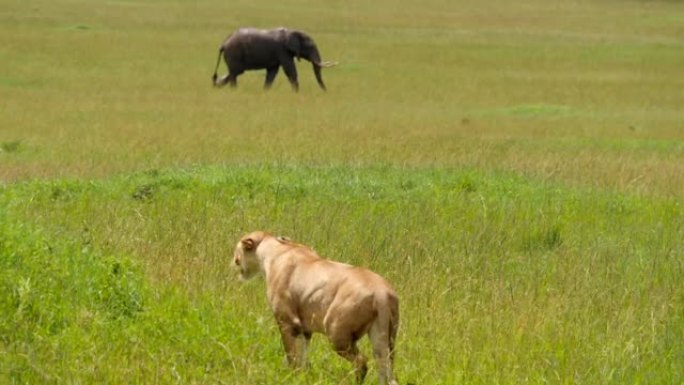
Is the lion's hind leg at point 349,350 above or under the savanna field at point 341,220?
above

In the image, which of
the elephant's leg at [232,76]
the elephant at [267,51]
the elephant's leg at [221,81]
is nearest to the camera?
the elephant's leg at [221,81]

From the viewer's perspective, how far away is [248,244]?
23.0 feet

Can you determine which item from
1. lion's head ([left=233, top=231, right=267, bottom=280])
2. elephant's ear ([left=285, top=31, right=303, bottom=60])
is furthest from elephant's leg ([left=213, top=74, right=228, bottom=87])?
lion's head ([left=233, top=231, right=267, bottom=280])

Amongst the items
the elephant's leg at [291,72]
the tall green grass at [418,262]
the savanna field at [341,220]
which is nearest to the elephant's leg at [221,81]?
the savanna field at [341,220]

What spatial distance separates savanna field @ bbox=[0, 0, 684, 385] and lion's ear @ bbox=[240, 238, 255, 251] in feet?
1.41

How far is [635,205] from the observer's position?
1241 cm

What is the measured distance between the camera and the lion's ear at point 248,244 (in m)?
7.01

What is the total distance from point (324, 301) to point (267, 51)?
26.7 meters

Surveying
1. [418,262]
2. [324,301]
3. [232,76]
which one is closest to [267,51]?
[232,76]

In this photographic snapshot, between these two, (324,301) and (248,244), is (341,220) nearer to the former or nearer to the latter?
(248,244)

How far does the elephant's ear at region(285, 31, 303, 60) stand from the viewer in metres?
32.4

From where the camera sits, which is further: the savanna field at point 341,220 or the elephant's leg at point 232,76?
the elephant's leg at point 232,76

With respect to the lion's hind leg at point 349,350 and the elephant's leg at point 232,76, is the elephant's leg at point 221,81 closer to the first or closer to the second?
the elephant's leg at point 232,76

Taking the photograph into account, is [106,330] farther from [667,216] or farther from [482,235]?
[667,216]
